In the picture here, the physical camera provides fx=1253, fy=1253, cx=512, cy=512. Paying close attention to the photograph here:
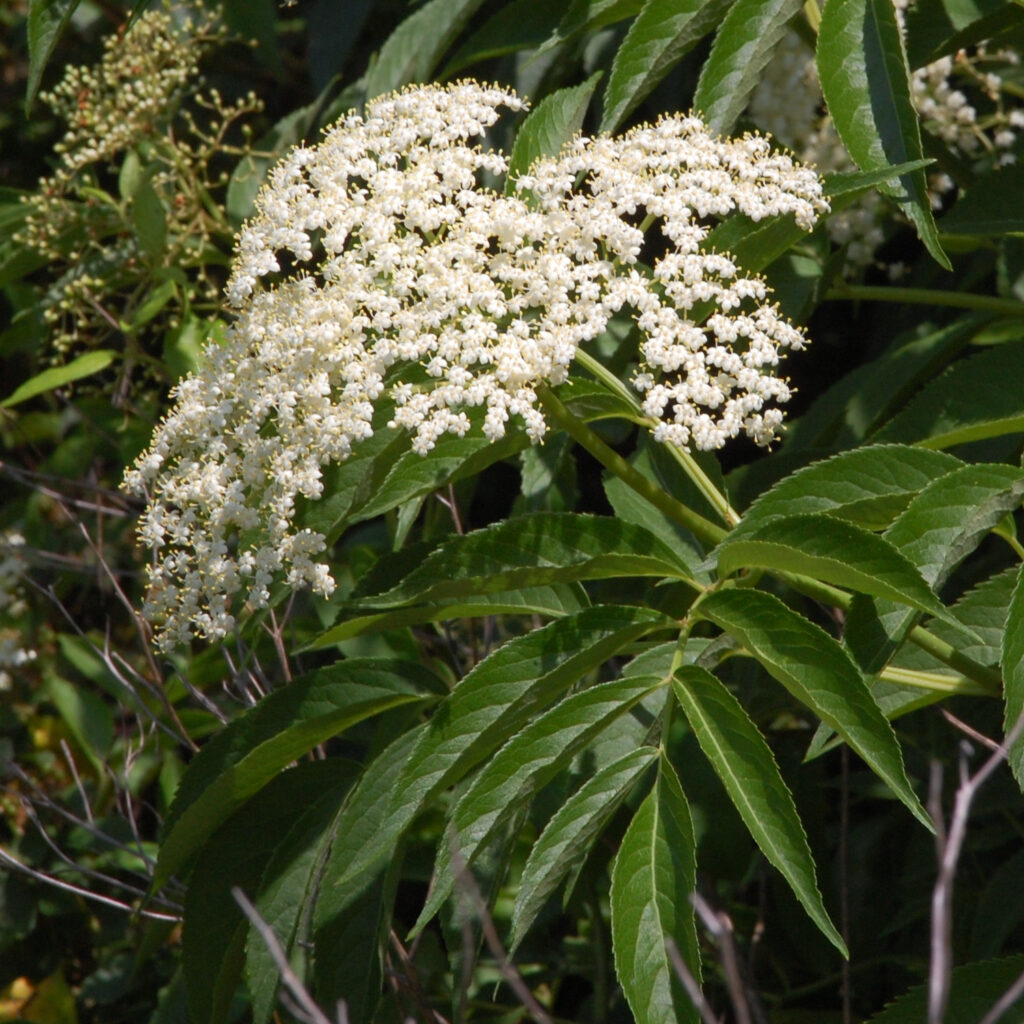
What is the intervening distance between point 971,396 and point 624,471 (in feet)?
2.15

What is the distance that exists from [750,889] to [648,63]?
6.31ft

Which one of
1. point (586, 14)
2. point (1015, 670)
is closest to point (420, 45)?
point (586, 14)

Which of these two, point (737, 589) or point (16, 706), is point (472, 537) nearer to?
point (737, 589)

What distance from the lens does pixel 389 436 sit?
151cm

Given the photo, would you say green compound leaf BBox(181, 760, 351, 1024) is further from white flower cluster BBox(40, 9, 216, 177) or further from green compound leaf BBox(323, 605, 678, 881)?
white flower cluster BBox(40, 9, 216, 177)

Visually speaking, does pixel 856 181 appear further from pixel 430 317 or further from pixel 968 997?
pixel 968 997

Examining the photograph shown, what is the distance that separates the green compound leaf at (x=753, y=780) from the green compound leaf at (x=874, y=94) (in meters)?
0.58

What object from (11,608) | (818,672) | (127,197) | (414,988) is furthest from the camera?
(11,608)

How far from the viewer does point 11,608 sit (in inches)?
125

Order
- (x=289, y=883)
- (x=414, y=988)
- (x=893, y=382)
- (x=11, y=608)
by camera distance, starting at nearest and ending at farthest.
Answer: (x=289, y=883) → (x=414, y=988) → (x=893, y=382) → (x=11, y=608)

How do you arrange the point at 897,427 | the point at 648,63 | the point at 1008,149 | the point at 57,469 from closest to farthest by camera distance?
the point at 648,63
the point at 897,427
the point at 1008,149
the point at 57,469

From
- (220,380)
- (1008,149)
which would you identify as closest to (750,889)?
(1008,149)

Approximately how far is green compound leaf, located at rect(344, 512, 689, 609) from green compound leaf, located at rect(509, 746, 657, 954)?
217 mm

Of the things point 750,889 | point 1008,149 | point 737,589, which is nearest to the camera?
point 737,589
